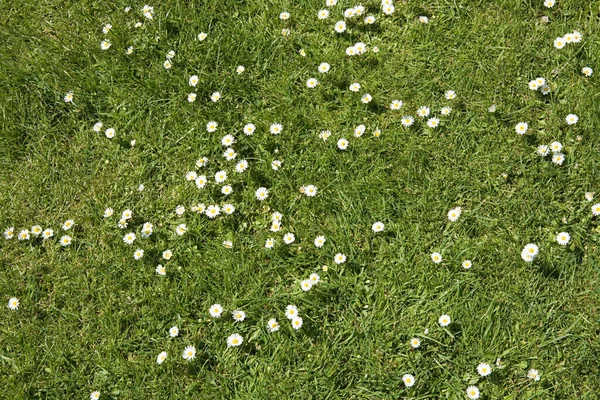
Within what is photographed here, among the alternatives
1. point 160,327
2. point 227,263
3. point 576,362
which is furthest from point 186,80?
point 576,362

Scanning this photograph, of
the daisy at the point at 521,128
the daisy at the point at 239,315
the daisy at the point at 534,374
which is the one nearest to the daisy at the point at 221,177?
the daisy at the point at 239,315

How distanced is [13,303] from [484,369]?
2.23 metres

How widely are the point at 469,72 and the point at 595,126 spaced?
0.67 metres

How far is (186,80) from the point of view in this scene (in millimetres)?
3688

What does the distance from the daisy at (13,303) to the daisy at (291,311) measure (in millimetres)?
1350

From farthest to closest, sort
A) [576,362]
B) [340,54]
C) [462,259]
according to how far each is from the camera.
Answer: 1. [340,54]
2. [462,259]
3. [576,362]

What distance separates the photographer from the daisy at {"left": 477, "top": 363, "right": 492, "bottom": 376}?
8.75ft

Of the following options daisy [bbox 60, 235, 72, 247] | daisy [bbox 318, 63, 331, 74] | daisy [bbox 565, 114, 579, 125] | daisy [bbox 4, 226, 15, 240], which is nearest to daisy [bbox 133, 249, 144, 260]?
daisy [bbox 60, 235, 72, 247]

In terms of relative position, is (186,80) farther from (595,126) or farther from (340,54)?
(595,126)

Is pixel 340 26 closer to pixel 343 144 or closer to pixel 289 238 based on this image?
pixel 343 144

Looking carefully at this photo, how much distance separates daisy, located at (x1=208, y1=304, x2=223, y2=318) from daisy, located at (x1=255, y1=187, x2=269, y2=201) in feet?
1.90

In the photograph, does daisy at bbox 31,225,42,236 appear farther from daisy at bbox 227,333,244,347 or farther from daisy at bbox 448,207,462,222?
daisy at bbox 448,207,462,222

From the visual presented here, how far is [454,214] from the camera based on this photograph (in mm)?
3035

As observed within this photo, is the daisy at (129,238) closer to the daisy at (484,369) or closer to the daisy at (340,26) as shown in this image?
the daisy at (340,26)
